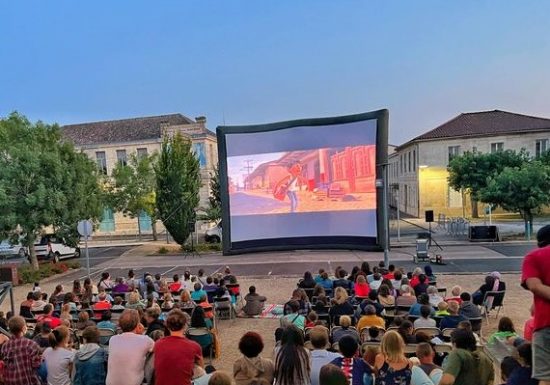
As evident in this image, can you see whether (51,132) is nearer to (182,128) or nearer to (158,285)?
(158,285)

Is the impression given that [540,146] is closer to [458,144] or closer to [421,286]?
[458,144]

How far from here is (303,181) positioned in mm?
13203

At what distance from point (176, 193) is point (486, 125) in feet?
89.6

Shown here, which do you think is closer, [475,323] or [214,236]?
[475,323]

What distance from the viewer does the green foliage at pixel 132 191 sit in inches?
1172

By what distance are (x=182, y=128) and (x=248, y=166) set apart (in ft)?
79.5

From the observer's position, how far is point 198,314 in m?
6.20

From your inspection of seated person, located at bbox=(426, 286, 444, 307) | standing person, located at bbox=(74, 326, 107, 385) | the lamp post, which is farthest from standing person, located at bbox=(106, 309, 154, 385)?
the lamp post

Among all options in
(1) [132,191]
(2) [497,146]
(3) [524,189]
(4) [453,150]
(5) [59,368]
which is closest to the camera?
(5) [59,368]

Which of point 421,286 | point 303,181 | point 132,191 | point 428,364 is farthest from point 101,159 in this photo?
point 428,364

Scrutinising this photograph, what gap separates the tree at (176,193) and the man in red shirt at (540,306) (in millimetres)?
22948

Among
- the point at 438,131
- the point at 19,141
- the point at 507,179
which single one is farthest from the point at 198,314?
the point at 438,131

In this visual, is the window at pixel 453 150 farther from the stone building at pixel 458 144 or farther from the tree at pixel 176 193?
the tree at pixel 176 193

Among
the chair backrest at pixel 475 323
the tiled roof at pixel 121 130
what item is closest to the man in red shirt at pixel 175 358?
the chair backrest at pixel 475 323
